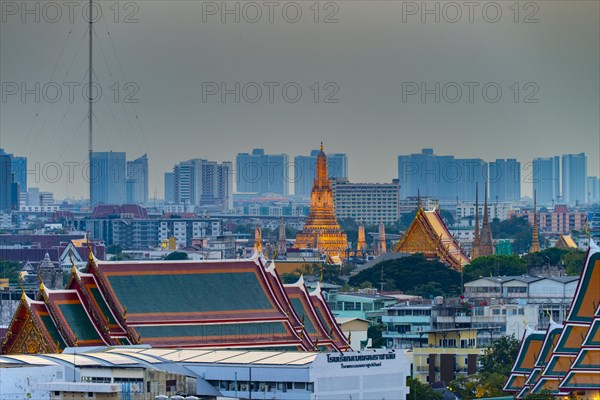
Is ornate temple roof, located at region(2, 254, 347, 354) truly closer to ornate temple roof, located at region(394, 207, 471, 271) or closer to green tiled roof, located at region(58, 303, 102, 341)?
green tiled roof, located at region(58, 303, 102, 341)

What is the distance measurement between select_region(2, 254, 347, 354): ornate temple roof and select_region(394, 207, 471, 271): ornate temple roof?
6797 cm

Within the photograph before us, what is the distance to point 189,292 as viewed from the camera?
7225 centimetres

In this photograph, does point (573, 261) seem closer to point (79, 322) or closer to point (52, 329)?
point (79, 322)

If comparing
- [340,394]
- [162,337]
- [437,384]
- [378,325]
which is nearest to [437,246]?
[378,325]

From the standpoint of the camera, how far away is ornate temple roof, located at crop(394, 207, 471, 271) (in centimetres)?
14288

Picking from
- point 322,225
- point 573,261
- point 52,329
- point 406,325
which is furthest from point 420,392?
point 322,225

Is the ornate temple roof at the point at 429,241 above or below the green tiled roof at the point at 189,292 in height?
above

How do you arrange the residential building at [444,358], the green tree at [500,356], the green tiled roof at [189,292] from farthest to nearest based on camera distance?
the residential building at [444,358]
the green tree at [500,356]
the green tiled roof at [189,292]

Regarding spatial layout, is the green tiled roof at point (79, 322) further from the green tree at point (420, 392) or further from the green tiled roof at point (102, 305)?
the green tree at point (420, 392)

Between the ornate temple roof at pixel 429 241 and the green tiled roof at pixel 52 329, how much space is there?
73.6 m

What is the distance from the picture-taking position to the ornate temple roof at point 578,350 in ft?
215

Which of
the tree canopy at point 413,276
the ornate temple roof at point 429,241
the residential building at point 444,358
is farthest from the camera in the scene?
the ornate temple roof at point 429,241

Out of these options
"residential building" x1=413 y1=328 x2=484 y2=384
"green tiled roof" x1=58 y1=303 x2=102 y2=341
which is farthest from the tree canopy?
"green tiled roof" x1=58 y1=303 x2=102 y2=341

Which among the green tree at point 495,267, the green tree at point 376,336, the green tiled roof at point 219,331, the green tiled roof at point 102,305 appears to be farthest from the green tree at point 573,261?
the green tiled roof at point 102,305
